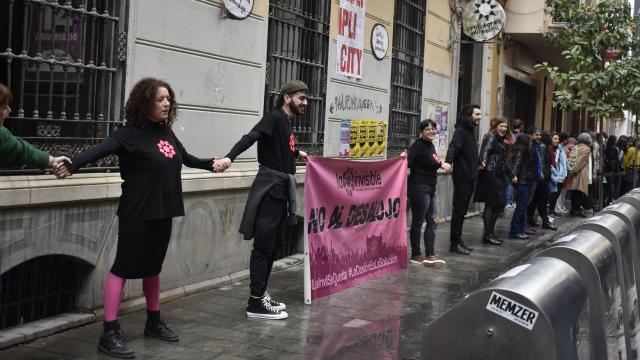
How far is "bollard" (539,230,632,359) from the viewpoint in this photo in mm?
2996

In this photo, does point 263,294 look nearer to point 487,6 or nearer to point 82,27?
point 82,27

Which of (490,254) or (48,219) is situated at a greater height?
(48,219)

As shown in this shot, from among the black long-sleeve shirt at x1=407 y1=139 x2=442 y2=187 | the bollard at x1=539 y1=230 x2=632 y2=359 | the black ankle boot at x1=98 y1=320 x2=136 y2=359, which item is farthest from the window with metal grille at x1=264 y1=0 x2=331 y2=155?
the bollard at x1=539 y1=230 x2=632 y2=359

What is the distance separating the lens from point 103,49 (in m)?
6.09

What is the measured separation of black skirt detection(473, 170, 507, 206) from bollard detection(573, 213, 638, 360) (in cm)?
661

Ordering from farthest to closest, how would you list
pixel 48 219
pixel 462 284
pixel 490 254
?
pixel 490 254
pixel 462 284
pixel 48 219

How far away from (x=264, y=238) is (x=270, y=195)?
35 centimetres

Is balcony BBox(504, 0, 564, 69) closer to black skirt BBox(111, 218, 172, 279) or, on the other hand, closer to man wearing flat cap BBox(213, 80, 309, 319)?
man wearing flat cap BBox(213, 80, 309, 319)

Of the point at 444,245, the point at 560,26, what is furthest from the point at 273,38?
the point at 560,26

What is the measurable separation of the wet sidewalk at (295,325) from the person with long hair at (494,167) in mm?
2509

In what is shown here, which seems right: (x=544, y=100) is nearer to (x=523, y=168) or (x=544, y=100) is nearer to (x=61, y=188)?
(x=523, y=168)

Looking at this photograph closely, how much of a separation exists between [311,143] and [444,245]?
2826 millimetres

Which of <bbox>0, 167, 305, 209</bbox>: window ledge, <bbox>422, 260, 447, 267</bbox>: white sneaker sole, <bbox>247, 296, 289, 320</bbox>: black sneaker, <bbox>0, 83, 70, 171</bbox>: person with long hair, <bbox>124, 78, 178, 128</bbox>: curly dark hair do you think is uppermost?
<bbox>124, 78, 178, 128</bbox>: curly dark hair

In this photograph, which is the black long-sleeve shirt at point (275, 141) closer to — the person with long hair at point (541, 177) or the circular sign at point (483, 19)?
the person with long hair at point (541, 177)
